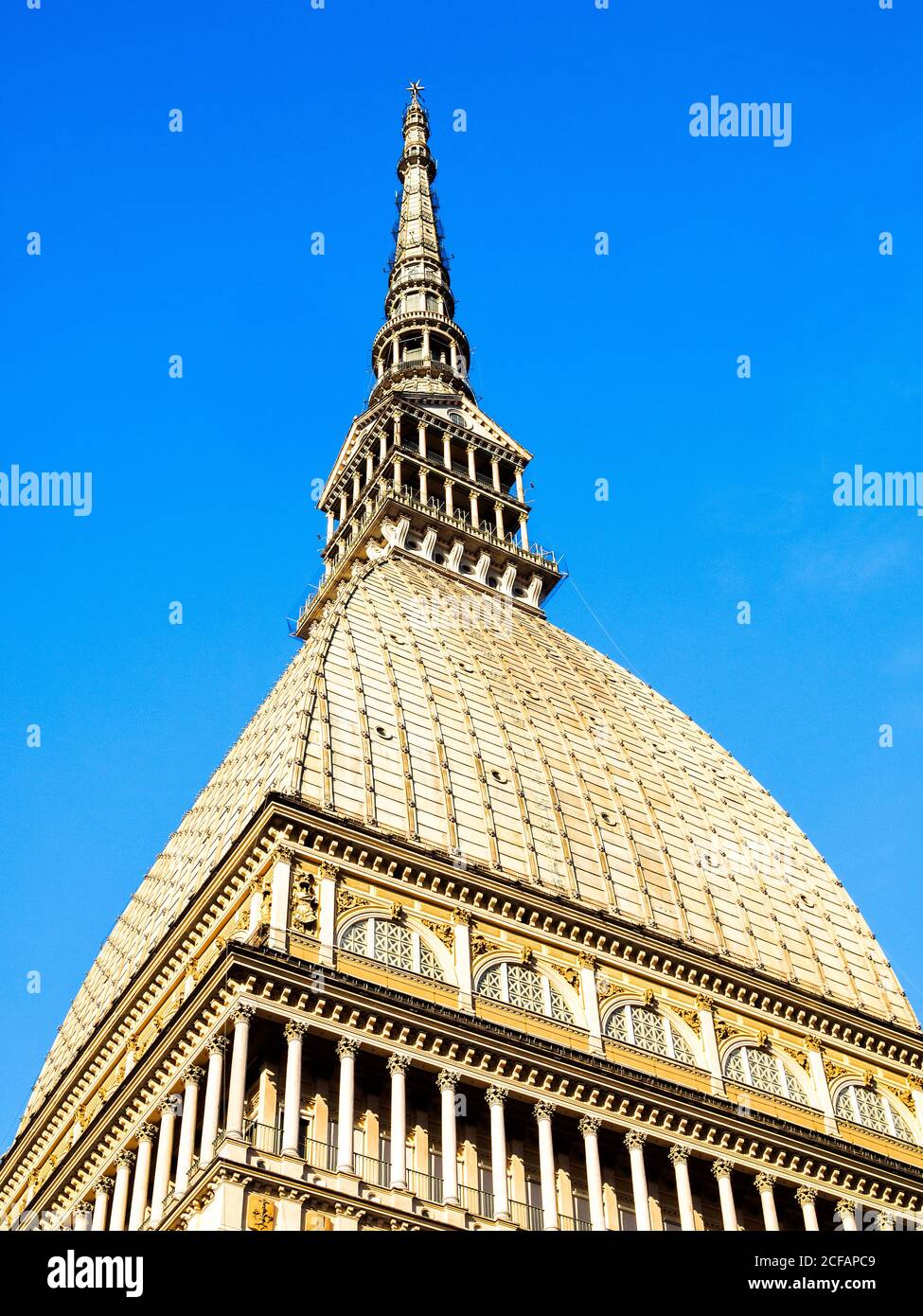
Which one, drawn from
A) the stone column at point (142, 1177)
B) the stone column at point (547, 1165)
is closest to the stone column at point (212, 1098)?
the stone column at point (142, 1177)

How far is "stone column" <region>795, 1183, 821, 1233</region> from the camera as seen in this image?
2108 inches

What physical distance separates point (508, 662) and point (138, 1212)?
3116 centimetres

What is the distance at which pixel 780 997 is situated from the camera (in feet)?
200

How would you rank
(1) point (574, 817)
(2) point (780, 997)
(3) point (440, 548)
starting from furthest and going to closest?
(3) point (440, 548)
(1) point (574, 817)
(2) point (780, 997)

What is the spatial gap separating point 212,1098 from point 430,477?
49807 mm

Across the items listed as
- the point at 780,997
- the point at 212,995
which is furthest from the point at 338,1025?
the point at 780,997

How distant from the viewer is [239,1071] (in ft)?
152

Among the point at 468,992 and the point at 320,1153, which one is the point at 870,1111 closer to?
the point at 468,992

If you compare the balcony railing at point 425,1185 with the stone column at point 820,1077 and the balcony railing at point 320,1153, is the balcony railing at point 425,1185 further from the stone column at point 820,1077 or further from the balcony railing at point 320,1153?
the stone column at point 820,1077

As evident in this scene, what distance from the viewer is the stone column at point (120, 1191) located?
51.8 meters

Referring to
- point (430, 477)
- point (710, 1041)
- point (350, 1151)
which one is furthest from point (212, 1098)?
point (430, 477)

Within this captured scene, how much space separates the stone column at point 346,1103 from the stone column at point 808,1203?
13867mm

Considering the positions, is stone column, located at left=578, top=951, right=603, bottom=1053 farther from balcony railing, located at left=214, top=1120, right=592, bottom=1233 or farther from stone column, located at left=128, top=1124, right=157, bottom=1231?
stone column, located at left=128, top=1124, right=157, bottom=1231
